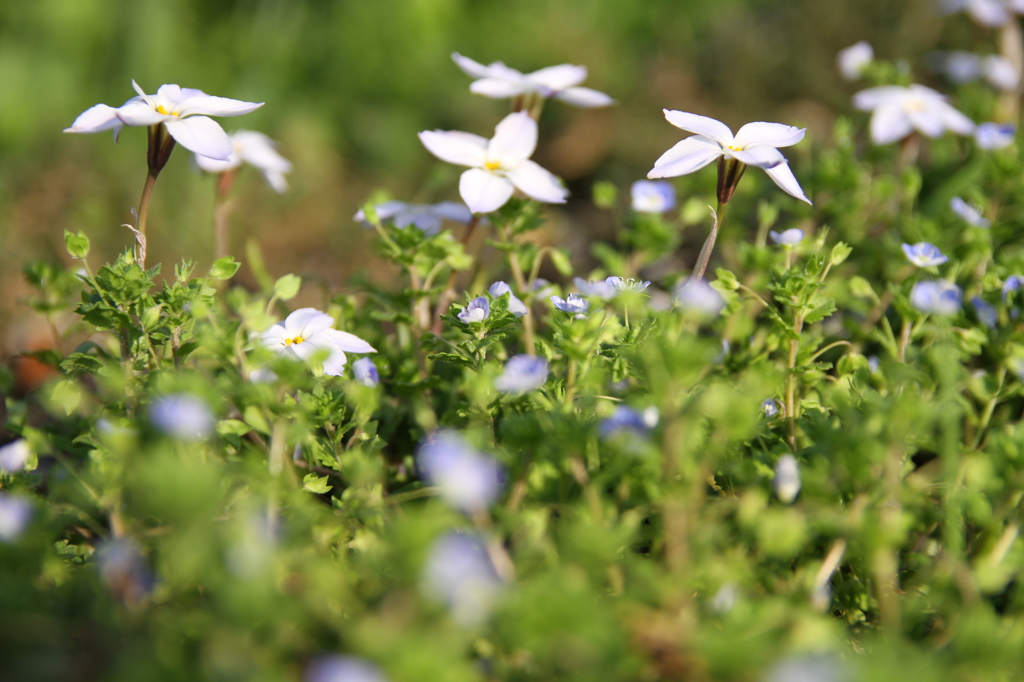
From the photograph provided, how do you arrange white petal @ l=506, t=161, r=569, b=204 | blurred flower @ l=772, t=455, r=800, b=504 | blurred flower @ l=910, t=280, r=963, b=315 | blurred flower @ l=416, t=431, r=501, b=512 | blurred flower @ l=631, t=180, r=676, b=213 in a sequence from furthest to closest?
blurred flower @ l=631, t=180, r=676, b=213
white petal @ l=506, t=161, r=569, b=204
blurred flower @ l=910, t=280, r=963, b=315
blurred flower @ l=772, t=455, r=800, b=504
blurred flower @ l=416, t=431, r=501, b=512

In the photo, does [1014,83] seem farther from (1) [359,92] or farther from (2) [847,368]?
(1) [359,92]

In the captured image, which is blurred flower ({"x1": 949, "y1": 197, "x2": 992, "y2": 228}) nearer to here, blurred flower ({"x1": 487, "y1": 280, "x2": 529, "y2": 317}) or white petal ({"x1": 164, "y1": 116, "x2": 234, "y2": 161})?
blurred flower ({"x1": 487, "y1": 280, "x2": 529, "y2": 317})

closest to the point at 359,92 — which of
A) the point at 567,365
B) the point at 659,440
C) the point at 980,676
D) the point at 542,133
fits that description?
the point at 542,133

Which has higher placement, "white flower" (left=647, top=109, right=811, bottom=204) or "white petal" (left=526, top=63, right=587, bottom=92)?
"white flower" (left=647, top=109, right=811, bottom=204)

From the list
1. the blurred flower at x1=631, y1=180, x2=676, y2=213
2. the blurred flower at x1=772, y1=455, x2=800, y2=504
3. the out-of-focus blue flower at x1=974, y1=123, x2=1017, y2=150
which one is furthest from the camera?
the out-of-focus blue flower at x1=974, y1=123, x2=1017, y2=150

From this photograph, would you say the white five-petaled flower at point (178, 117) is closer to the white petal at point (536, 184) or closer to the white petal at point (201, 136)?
the white petal at point (201, 136)

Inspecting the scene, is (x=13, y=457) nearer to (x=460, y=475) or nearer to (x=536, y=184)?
(x=460, y=475)

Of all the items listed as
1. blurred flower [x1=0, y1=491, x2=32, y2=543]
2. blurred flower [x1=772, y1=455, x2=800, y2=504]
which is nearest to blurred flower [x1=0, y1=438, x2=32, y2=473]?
blurred flower [x1=0, y1=491, x2=32, y2=543]
